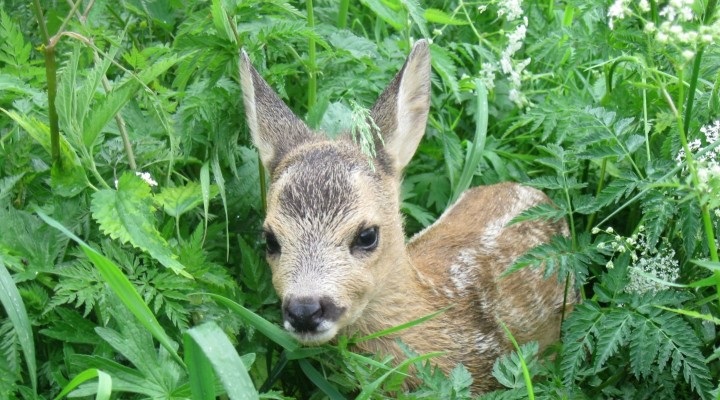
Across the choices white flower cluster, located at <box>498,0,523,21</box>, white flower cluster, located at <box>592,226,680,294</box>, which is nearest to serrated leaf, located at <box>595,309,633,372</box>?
white flower cluster, located at <box>592,226,680,294</box>

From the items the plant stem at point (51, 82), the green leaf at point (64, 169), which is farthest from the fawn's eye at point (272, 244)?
the plant stem at point (51, 82)

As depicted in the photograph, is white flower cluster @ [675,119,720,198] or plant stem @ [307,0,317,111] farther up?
white flower cluster @ [675,119,720,198]

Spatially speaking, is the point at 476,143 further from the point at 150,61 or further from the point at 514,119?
the point at 150,61

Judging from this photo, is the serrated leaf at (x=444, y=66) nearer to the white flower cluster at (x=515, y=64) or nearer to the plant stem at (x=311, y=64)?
the white flower cluster at (x=515, y=64)

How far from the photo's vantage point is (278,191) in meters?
4.23

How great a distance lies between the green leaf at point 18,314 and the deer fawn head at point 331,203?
2.71 feet

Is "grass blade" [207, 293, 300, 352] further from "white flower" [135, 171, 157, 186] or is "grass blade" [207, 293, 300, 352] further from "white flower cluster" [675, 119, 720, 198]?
"white flower cluster" [675, 119, 720, 198]

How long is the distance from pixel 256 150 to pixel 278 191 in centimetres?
70

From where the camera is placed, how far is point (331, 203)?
4117 mm

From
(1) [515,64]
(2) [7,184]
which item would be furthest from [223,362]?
(1) [515,64]

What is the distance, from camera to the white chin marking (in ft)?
12.2

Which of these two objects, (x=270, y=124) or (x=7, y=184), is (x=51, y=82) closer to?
(x=7, y=184)

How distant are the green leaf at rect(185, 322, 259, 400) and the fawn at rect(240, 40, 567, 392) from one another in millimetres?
493

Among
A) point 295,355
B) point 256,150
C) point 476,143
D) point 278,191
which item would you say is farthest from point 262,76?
point 295,355
